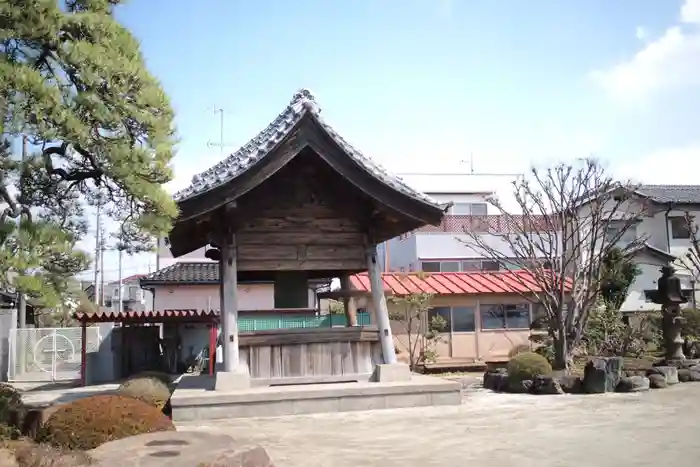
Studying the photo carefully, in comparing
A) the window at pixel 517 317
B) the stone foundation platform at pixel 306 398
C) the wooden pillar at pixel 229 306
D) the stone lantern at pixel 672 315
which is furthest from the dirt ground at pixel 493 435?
the window at pixel 517 317

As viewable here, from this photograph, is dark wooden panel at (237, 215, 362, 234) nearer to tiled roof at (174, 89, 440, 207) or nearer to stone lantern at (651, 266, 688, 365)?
tiled roof at (174, 89, 440, 207)

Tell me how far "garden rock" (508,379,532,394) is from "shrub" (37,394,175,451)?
8818mm

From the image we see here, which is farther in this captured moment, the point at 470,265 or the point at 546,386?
the point at 470,265

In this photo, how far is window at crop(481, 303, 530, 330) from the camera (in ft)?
80.5

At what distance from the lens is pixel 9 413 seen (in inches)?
346

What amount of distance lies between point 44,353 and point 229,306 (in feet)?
52.8

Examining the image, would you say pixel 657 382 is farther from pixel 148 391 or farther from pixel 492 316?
pixel 148 391

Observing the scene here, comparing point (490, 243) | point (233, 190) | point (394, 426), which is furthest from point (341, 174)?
point (490, 243)

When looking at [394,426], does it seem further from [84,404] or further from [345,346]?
[84,404]

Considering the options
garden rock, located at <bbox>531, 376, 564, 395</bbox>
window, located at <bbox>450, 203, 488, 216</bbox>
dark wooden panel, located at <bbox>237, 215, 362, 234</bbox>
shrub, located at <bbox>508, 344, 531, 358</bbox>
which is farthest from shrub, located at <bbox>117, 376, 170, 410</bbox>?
window, located at <bbox>450, 203, 488, 216</bbox>

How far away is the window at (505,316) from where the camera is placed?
2455cm

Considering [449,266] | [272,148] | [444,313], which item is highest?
[272,148]

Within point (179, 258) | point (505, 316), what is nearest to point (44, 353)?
point (179, 258)

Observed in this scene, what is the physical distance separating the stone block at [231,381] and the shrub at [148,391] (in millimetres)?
1293
